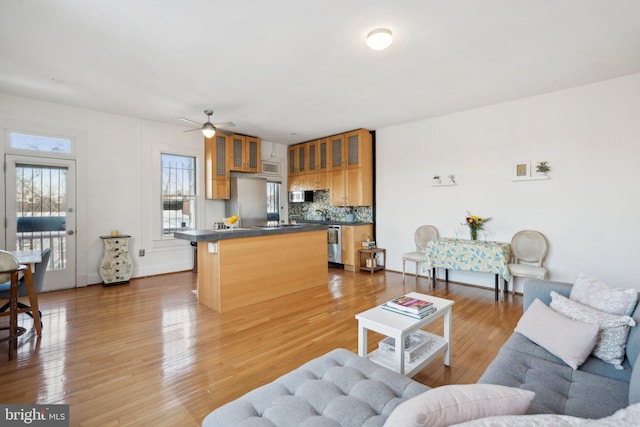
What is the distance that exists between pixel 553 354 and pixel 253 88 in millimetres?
3957

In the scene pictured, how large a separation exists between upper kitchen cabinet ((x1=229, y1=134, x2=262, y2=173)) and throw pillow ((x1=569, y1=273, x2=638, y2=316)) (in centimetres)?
565

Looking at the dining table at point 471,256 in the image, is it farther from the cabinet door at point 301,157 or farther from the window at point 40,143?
the window at point 40,143

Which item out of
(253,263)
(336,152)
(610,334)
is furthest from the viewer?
(336,152)

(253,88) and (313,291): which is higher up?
(253,88)

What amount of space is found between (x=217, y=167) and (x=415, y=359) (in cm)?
507

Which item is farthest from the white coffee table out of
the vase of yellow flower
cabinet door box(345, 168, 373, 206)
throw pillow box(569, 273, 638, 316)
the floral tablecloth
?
cabinet door box(345, 168, 373, 206)

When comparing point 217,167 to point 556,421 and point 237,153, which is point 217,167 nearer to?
point 237,153

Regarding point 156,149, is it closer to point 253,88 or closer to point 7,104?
point 7,104

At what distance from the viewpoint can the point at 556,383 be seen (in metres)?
1.45

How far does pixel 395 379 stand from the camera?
1.44 m

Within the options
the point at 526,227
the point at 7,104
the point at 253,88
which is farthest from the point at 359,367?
the point at 7,104

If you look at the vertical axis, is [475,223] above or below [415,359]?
above

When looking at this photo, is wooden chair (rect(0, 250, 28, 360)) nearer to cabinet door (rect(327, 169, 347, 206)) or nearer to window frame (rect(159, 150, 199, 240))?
window frame (rect(159, 150, 199, 240))

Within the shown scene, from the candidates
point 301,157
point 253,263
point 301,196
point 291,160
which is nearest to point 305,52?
point 253,263
